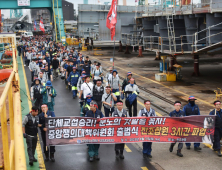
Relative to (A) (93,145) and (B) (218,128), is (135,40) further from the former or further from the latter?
(A) (93,145)

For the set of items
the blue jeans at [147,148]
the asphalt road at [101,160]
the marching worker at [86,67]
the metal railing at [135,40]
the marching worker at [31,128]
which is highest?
the metal railing at [135,40]

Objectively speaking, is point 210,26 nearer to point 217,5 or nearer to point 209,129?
point 217,5

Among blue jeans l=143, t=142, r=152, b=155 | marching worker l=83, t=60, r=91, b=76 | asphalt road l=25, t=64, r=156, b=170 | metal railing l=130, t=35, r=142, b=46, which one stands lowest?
asphalt road l=25, t=64, r=156, b=170

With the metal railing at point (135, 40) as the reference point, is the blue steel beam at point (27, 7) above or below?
above

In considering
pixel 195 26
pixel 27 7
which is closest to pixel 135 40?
pixel 195 26

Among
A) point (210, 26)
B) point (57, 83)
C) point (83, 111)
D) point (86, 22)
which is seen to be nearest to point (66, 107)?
point (83, 111)

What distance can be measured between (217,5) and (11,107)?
20.5m

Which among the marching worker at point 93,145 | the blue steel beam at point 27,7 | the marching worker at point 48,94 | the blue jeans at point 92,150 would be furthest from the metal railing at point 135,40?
the blue jeans at point 92,150

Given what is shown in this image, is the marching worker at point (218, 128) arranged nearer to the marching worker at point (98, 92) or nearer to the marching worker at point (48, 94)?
the marching worker at point (98, 92)

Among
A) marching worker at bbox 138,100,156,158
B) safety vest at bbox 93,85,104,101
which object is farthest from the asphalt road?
safety vest at bbox 93,85,104,101

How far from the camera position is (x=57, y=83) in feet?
77.4

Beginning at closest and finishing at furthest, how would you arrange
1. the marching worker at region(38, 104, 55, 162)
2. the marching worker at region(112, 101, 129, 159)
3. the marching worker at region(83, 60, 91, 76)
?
1. the marching worker at region(38, 104, 55, 162)
2. the marching worker at region(112, 101, 129, 159)
3. the marching worker at region(83, 60, 91, 76)

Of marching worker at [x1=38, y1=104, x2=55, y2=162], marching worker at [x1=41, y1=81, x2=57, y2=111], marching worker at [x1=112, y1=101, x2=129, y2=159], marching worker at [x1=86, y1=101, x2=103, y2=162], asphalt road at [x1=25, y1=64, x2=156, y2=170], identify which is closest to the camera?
asphalt road at [x1=25, y1=64, x2=156, y2=170]

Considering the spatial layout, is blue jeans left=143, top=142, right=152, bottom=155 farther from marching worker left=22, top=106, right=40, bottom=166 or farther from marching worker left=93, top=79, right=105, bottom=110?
marching worker left=93, top=79, right=105, bottom=110
